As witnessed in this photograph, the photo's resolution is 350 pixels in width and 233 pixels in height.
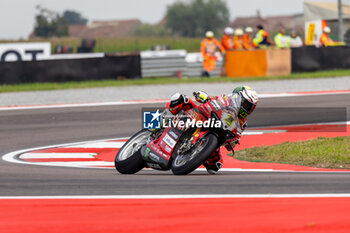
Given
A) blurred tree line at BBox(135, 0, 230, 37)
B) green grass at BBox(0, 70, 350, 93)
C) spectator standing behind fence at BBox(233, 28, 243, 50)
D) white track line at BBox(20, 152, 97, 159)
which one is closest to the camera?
white track line at BBox(20, 152, 97, 159)

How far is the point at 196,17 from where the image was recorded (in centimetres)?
10975

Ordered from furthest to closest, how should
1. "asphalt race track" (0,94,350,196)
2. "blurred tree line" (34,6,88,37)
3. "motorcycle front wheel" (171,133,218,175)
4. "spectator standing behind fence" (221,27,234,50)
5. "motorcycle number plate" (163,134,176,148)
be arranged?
"blurred tree line" (34,6,88,37) < "spectator standing behind fence" (221,27,234,50) < "motorcycle number plate" (163,134,176,148) < "motorcycle front wheel" (171,133,218,175) < "asphalt race track" (0,94,350,196)

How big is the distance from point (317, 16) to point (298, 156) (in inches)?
895

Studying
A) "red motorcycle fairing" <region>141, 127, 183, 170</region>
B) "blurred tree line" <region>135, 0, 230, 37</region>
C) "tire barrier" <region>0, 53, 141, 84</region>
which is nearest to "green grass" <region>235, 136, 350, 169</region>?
"red motorcycle fairing" <region>141, 127, 183, 170</region>

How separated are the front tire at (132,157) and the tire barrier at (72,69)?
13760 mm

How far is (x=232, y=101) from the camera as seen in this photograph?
27.1ft

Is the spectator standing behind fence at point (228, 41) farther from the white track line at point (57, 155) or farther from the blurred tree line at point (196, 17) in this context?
the blurred tree line at point (196, 17)

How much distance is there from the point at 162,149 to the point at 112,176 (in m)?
0.66

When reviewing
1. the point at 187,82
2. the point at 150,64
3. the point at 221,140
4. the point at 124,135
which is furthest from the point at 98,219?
the point at 150,64

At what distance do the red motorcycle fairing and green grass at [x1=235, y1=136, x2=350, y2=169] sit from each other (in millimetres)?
2235

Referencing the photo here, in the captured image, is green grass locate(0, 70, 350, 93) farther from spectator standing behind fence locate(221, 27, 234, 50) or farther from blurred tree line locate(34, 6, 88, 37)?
blurred tree line locate(34, 6, 88, 37)

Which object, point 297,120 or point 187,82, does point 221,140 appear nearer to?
point 297,120

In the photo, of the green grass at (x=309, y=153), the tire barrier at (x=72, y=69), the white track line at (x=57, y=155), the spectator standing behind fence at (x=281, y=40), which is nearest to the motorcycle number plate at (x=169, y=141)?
the green grass at (x=309, y=153)

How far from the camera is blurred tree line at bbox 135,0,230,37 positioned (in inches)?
4225
